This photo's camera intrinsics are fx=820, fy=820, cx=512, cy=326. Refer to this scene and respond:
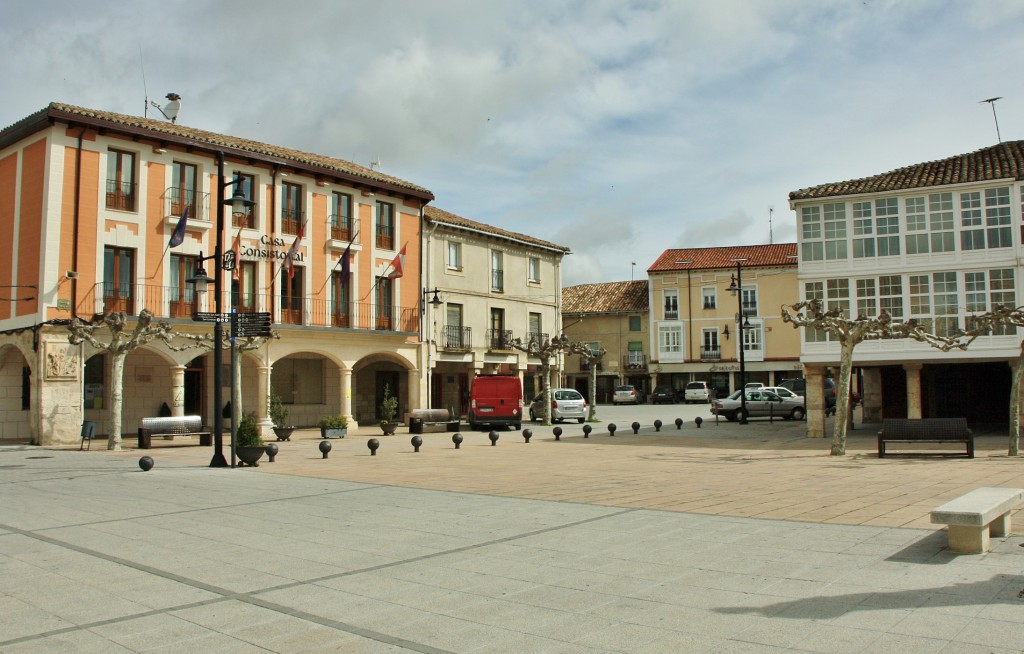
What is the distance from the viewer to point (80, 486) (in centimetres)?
1377

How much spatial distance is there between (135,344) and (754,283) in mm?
46384

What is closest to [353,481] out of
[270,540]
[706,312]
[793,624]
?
[270,540]

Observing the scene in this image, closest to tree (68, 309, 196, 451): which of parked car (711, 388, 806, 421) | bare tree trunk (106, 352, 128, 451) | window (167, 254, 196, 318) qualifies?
bare tree trunk (106, 352, 128, 451)

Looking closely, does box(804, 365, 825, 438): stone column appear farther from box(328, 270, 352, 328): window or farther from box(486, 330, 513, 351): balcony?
box(486, 330, 513, 351): balcony

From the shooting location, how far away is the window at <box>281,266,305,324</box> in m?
29.7

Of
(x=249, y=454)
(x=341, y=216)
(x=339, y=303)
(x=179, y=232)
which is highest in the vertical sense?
(x=341, y=216)

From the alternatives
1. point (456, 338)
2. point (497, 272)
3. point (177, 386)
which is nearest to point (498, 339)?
point (456, 338)

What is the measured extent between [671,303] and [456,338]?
2784cm

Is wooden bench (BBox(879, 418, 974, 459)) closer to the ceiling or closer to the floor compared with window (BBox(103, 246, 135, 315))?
closer to the floor

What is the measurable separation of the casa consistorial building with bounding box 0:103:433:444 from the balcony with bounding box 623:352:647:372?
3143 cm

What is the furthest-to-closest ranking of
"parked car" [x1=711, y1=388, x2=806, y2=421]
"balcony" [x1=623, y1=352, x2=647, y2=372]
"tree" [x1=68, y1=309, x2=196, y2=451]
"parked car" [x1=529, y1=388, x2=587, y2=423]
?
1. "balcony" [x1=623, y1=352, x2=647, y2=372]
2. "parked car" [x1=711, y1=388, x2=806, y2=421]
3. "parked car" [x1=529, y1=388, x2=587, y2=423]
4. "tree" [x1=68, y1=309, x2=196, y2=451]

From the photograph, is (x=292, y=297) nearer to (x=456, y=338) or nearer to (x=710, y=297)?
(x=456, y=338)

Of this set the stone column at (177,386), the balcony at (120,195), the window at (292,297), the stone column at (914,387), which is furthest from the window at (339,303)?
the stone column at (914,387)

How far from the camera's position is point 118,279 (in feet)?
83.5
